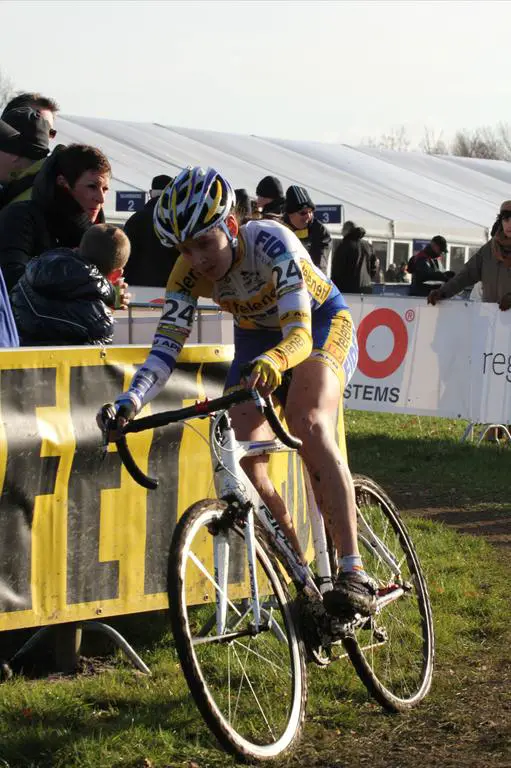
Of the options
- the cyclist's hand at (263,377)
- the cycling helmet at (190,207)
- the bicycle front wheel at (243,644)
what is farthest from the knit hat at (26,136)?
the cyclist's hand at (263,377)

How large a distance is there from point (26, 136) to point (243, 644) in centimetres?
384

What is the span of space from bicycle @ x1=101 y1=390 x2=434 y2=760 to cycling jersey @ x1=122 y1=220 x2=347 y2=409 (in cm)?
39

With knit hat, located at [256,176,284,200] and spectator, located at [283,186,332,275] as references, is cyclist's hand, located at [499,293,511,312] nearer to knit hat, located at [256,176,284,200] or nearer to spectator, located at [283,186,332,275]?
spectator, located at [283,186,332,275]

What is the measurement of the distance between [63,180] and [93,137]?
2539 centimetres

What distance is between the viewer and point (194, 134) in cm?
3559

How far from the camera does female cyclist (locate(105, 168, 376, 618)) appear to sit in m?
4.52

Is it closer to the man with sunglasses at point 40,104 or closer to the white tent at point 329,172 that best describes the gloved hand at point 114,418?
the man with sunglasses at point 40,104

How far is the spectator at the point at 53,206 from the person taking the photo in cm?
664

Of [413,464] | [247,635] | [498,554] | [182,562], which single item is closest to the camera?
[182,562]

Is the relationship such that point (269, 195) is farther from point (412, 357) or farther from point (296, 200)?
point (412, 357)

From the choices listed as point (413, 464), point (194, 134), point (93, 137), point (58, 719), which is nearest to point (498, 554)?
point (413, 464)

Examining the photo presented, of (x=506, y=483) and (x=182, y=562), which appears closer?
(x=182, y=562)

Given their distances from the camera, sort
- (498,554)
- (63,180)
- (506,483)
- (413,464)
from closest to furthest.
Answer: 1. (63,180)
2. (498,554)
3. (506,483)
4. (413,464)

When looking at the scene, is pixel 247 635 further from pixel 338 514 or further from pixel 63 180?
pixel 63 180
